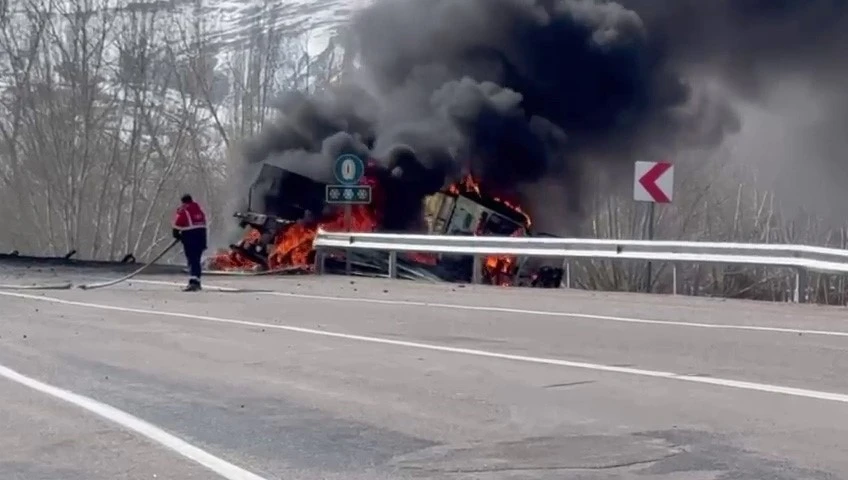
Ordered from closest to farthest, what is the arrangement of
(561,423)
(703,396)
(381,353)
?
1. (561,423)
2. (703,396)
3. (381,353)

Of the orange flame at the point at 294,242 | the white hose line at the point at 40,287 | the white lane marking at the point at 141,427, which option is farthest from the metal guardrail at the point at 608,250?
the white lane marking at the point at 141,427

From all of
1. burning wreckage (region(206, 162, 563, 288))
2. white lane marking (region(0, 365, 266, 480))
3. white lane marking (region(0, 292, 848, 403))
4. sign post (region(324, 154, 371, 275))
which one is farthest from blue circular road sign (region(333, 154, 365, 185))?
white lane marking (region(0, 365, 266, 480))

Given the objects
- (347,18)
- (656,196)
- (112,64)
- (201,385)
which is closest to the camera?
(201,385)

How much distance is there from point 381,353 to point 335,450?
4.48m

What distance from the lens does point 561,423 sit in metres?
8.31

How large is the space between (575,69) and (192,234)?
12353 millimetres

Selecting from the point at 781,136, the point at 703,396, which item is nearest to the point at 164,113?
the point at 781,136

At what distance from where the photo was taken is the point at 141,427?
8.38m

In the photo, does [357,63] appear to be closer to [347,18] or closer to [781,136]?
[347,18]

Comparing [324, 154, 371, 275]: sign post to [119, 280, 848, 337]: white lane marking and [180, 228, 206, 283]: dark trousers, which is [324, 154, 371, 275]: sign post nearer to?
[119, 280, 848, 337]: white lane marking

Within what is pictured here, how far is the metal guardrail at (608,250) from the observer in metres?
17.9

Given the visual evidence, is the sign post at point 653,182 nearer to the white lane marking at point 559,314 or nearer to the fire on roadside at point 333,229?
the fire on roadside at point 333,229

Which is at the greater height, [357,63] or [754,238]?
[357,63]

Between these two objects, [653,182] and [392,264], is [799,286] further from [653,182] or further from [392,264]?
[392,264]
